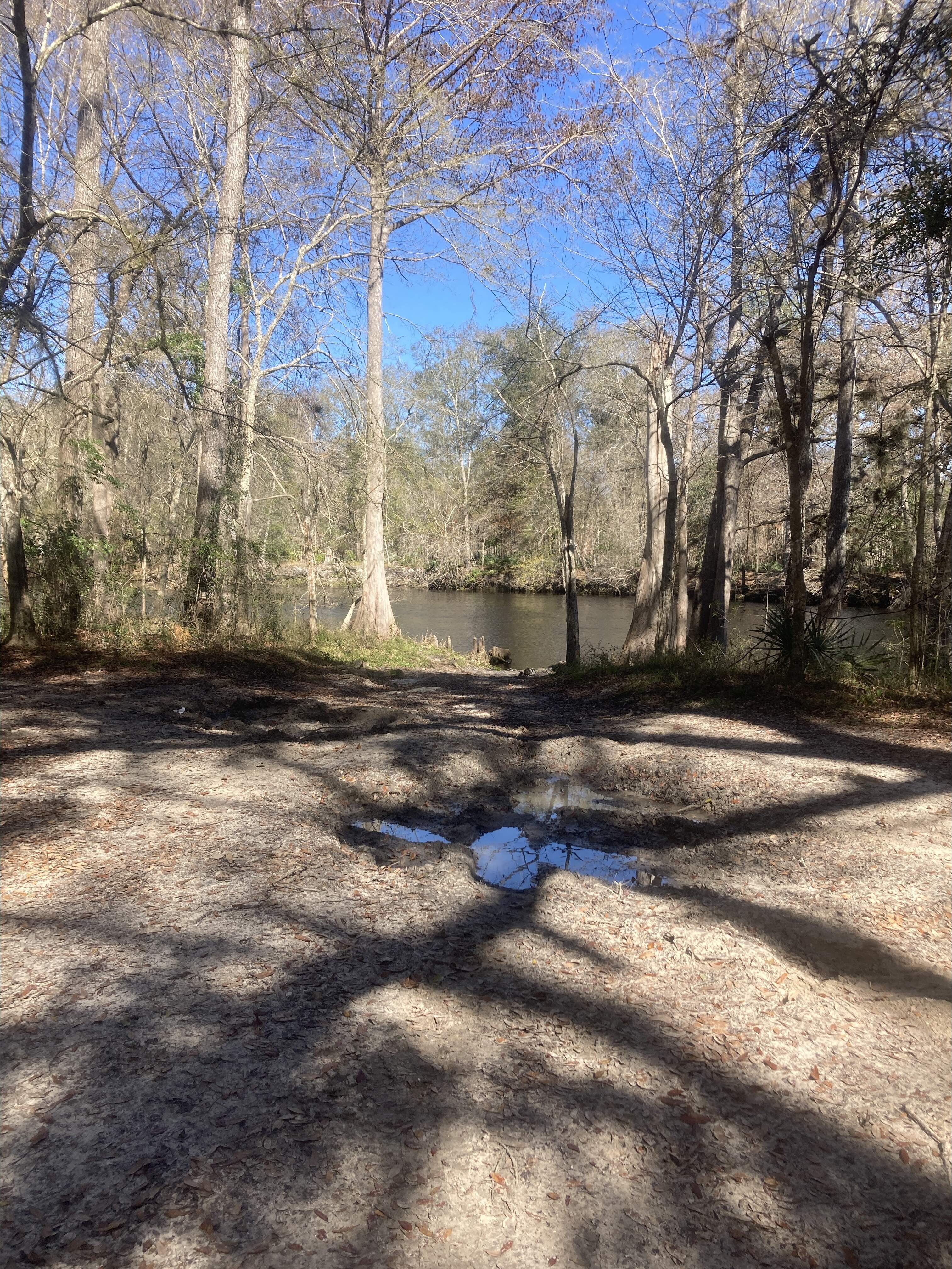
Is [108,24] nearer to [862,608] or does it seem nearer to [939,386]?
[939,386]

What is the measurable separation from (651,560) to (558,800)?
887 centimetres

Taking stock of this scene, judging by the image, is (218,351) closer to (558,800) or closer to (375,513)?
(375,513)

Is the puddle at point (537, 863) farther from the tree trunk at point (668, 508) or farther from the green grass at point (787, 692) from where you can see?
the tree trunk at point (668, 508)

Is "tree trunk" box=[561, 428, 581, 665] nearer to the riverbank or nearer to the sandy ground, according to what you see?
the riverbank

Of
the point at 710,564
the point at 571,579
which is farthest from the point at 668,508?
the point at 571,579

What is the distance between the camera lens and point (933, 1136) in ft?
7.80

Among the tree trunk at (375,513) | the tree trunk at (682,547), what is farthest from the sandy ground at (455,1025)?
the tree trunk at (375,513)

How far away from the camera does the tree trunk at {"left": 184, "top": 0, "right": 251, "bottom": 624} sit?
33.9ft

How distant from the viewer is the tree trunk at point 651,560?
516 inches

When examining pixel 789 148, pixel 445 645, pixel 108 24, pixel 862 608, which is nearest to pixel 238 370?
pixel 108 24

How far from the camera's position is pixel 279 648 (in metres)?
11.3

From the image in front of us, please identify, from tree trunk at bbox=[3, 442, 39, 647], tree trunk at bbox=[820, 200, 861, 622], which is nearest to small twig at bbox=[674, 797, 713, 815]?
tree trunk at bbox=[820, 200, 861, 622]

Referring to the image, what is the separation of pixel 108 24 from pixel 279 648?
30.8ft

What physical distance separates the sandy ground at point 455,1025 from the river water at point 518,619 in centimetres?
812
